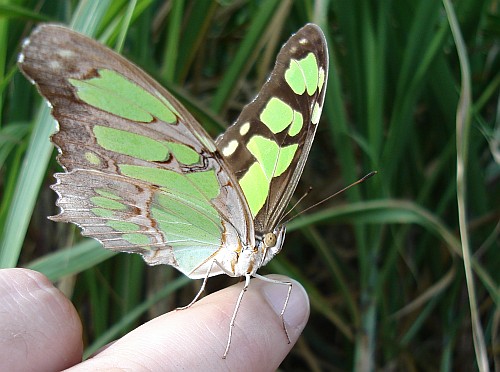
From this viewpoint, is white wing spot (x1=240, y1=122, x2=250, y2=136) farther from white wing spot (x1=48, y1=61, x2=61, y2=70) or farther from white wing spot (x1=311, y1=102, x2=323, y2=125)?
white wing spot (x1=48, y1=61, x2=61, y2=70)

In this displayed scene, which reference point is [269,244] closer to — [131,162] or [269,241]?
[269,241]

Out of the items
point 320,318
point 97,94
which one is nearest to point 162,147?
point 97,94

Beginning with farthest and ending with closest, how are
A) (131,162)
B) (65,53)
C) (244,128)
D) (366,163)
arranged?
(366,163), (244,128), (131,162), (65,53)

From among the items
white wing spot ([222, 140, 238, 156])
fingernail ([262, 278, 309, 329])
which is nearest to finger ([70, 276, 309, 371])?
fingernail ([262, 278, 309, 329])

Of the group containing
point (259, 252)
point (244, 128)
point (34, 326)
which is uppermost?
point (244, 128)

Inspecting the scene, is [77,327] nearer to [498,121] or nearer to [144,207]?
[144,207]

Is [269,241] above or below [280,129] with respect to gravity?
below

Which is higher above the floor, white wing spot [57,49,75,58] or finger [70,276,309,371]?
white wing spot [57,49,75,58]

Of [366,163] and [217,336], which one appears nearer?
[217,336]

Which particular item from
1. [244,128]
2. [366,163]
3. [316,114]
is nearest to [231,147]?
[244,128]
